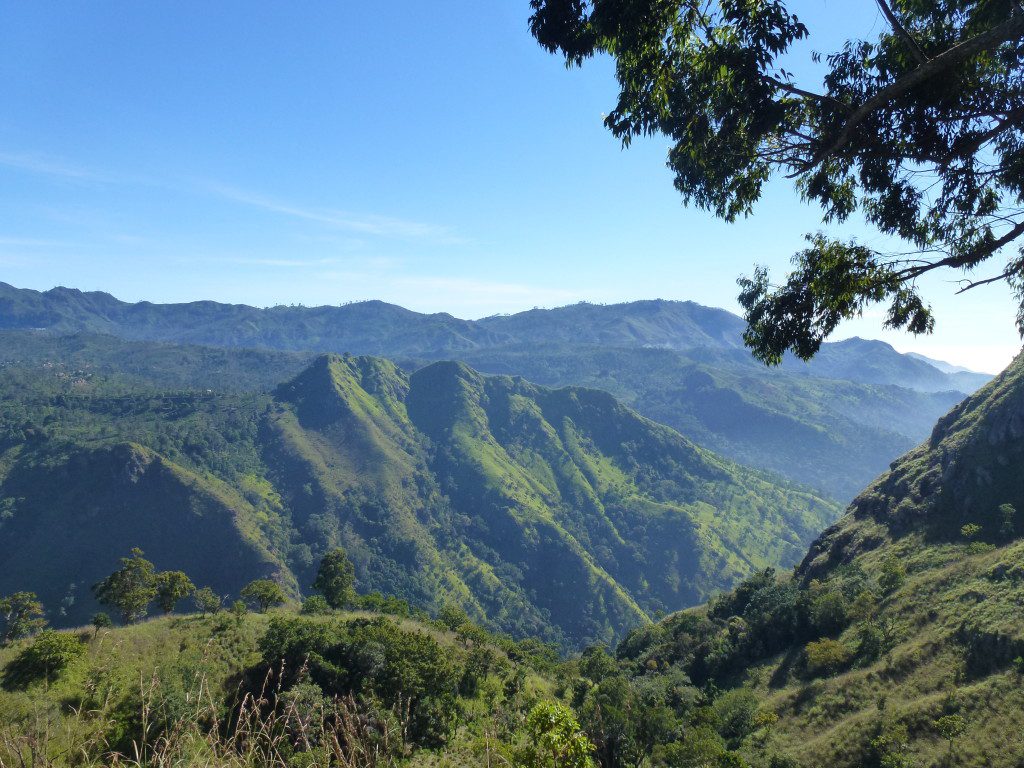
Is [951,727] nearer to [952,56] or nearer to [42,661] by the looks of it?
[952,56]

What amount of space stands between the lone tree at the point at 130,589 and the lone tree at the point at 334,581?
1898 centimetres

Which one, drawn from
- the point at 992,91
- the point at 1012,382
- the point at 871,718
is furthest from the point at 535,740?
the point at 1012,382

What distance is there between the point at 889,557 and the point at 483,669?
6063 centimetres

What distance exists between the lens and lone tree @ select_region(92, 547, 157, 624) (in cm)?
5675

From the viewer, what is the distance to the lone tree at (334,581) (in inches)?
2805

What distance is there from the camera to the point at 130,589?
57906mm

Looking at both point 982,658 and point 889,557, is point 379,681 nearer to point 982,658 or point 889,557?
point 982,658

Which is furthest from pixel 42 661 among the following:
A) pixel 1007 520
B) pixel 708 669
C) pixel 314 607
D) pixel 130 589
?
pixel 1007 520

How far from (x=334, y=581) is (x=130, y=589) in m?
22.4

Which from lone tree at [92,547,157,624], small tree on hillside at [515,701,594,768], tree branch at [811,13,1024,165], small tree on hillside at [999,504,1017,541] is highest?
tree branch at [811,13,1024,165]

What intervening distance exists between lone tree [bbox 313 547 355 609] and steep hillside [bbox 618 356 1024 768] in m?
46.3

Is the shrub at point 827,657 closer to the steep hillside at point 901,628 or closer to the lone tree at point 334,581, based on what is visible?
the steep hillside at point 901,628

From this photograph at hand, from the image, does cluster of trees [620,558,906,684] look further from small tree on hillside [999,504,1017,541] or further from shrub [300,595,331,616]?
shrub [300,595,331,616]

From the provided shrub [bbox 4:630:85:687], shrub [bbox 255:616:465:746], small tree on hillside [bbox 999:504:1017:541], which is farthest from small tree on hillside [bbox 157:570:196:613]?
small tree on hillside [bbox 999:504:1017:541]
